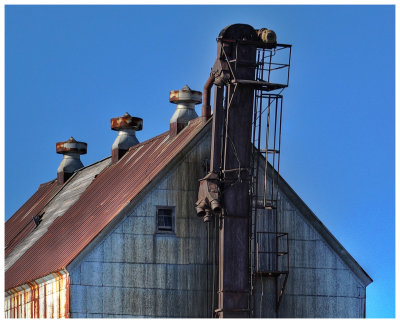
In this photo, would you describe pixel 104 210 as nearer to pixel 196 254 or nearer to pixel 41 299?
pixel 41 299

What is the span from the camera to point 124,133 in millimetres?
48844

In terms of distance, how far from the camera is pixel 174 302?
37.4 meters

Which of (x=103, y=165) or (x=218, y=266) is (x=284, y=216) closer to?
(x=218, y=266)

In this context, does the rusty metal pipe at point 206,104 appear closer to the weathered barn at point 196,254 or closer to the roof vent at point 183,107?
the weathered barn at point 196,254

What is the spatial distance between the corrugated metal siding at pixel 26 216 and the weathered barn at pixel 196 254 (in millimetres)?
8749

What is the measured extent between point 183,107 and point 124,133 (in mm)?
5661

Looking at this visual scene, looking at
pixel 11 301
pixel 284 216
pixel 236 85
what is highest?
pixel 236 85

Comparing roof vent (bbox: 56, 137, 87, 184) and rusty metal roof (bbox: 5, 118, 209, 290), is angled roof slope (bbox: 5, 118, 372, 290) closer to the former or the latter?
rusty metal roof (bbox: 5, 118, 209, 290)

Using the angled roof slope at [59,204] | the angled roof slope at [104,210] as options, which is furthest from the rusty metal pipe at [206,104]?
the angled roof slope at [59,204]

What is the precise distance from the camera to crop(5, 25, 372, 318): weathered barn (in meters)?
36.9

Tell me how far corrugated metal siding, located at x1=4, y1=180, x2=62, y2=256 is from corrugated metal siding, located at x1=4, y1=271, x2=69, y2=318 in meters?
5.84

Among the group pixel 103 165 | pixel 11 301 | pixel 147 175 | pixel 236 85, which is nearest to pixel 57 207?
pixel 103 165

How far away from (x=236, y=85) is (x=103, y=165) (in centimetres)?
1261

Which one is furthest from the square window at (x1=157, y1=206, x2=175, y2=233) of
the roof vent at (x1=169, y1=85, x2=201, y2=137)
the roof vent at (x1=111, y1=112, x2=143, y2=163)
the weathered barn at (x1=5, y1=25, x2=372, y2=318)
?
the roof vent at (x1=111, y1=112, x2=143, y2=163)
